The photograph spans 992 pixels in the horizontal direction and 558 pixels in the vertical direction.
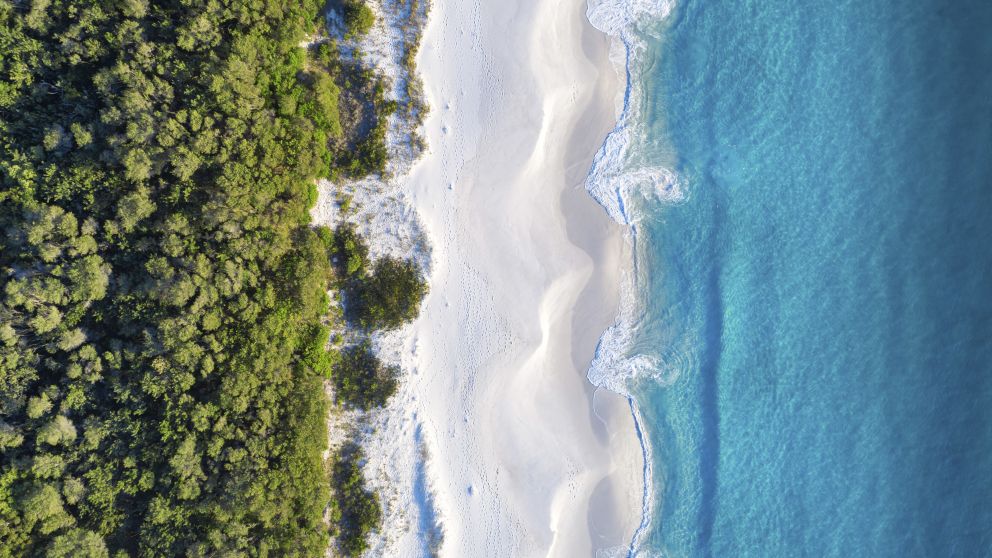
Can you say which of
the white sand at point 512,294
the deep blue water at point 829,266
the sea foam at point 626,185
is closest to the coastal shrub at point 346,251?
the white sand at point 512,294

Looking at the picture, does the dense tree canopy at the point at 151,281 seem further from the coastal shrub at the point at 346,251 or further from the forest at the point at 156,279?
the coastal shrub at the point at 346,251

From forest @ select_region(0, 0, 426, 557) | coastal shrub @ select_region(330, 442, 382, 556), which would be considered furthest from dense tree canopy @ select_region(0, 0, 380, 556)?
coastal shrub @ select_region(330, 442, 382, 556)

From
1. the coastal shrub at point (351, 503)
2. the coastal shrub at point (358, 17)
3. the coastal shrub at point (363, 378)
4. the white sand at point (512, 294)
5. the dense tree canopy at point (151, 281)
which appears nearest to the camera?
the dense tree canopy at point (151, 281)

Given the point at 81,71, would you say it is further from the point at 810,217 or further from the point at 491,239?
the point at 810,217

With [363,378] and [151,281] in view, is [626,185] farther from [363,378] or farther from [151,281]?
[151,281]

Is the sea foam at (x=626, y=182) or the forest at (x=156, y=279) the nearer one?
the forest at (x=156, y=279)

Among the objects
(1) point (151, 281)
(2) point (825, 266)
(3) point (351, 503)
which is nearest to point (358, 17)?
(1) point (151, 281)
